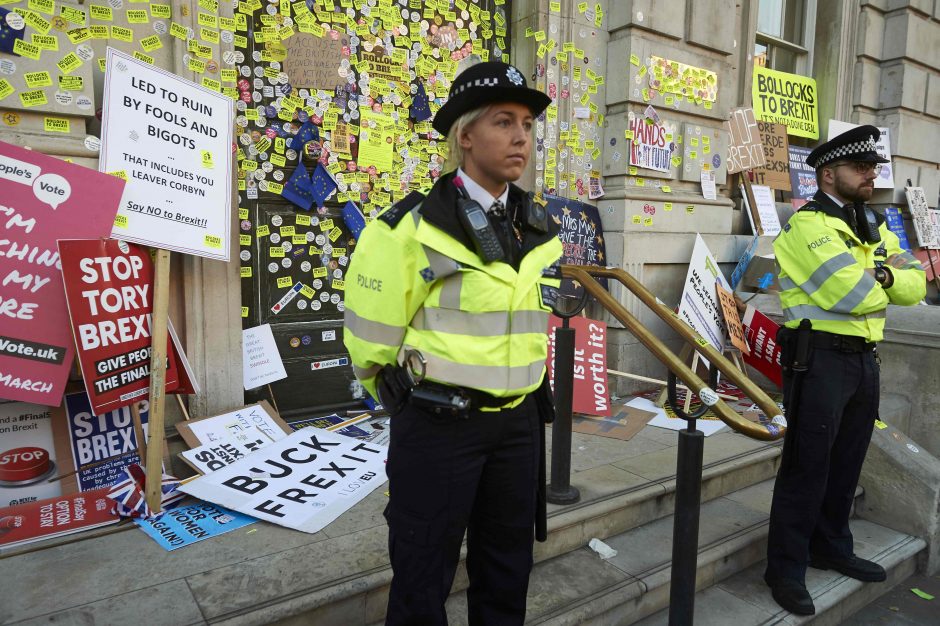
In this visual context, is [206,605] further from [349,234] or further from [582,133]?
[582,133]

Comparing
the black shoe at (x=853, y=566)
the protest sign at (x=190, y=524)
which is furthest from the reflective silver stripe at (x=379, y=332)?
the black shoe at (x=853, y=566)

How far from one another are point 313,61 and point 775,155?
551cm

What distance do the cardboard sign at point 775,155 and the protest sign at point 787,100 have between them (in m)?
0.16

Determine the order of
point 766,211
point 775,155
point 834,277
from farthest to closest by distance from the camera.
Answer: point 775,155 → point 766,211 → point 834,277

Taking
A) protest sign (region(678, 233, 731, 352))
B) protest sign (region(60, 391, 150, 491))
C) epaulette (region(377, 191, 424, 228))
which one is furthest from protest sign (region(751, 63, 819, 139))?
protest sign (region(60, 391, 150, 491))

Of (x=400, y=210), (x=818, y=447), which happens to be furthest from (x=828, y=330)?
(x=400, y=210)

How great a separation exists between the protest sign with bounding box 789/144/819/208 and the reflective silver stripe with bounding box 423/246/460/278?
703 centimetres

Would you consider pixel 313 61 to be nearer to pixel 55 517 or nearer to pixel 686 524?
pixel 55 517

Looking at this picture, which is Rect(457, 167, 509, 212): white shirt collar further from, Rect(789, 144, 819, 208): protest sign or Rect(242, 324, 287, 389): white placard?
Rect(789, 144, 819, 208): protest sign

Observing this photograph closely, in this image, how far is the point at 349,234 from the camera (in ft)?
15.0

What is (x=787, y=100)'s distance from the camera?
7680 millimetres

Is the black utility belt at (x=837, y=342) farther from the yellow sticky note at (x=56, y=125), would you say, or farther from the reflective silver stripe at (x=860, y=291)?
the yellow sticky note at (x=56, y=125)

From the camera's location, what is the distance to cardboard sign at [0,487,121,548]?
2744mm

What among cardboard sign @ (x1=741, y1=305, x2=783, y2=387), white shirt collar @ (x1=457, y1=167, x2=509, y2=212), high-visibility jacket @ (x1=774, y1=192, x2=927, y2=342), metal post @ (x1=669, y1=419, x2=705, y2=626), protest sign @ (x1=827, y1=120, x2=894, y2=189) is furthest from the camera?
protest sign @ (x1=827, y1=120, x2=894, y2=189)
